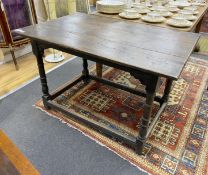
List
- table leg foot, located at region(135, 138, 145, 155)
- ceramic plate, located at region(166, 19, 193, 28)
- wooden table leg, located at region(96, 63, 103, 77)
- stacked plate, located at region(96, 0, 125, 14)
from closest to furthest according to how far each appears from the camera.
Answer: table leg foot, located at region(135, 138, 145, 155), ceramic plate, located at region(166, 19, 193, 28), stacked plate, located at region(96, 0, 125, 14), wooden table leg, located at region(96, 63, 103, 77)

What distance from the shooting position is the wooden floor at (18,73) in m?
2.18

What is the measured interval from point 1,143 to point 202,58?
2.74 meters

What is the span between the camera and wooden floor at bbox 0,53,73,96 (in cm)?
218

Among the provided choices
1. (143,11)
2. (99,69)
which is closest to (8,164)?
(99,69)

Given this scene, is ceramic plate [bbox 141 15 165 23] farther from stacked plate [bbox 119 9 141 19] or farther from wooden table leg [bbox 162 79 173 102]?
wooden table leg [bbox 162 79 173 102]

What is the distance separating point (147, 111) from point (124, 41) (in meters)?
0.47

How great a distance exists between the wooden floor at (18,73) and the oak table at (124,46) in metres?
0.67

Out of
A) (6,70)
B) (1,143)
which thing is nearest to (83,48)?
(1,143)

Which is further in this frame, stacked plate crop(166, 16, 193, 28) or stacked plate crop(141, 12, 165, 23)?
stacked plate crop(141, 12, 165, 23)

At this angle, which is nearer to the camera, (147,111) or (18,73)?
(147,111)

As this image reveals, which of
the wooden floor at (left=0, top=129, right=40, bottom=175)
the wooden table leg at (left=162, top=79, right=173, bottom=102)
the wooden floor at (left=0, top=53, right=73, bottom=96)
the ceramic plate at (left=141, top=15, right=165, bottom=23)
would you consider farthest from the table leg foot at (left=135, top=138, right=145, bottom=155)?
the wooden floor at (left=0, top=53, right=73, bottom=96)

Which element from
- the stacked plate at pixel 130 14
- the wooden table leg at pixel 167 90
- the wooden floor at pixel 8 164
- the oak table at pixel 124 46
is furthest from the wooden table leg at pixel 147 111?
the stacked plate at pixel 130 14

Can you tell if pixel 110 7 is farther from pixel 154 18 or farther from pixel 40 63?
pixel 40 63

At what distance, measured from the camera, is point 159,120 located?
1.72m
